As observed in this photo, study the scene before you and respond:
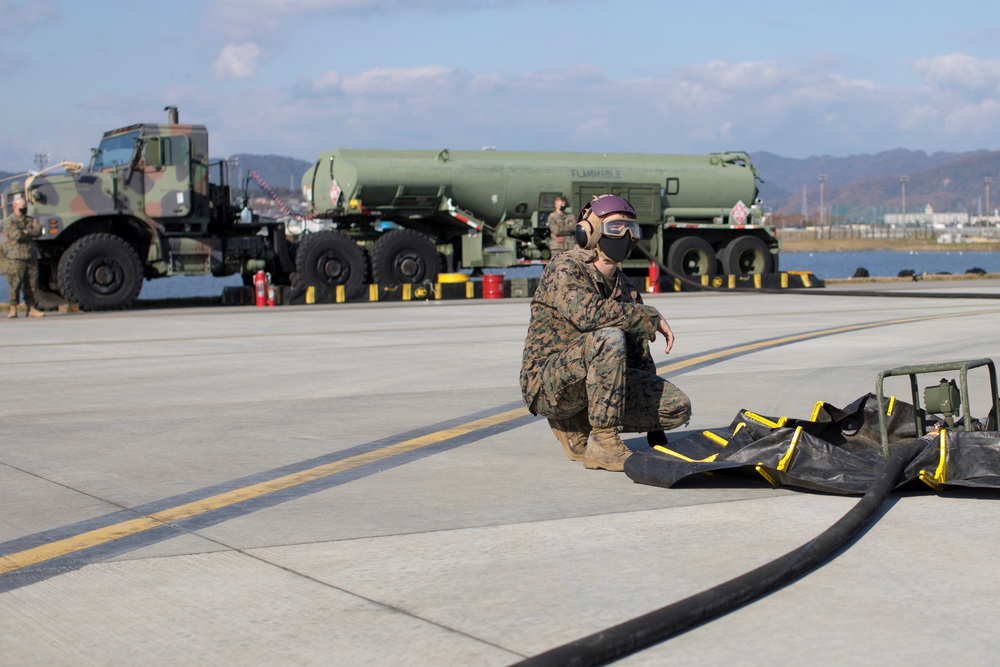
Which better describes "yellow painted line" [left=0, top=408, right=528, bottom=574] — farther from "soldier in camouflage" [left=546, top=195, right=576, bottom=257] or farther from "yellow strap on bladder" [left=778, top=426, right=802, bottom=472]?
"soldier in camouflage" [left=546, top=195, right=576, bottom=257]

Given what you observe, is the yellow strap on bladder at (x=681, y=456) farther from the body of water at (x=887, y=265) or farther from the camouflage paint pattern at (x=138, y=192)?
the body of water at (x=887, y=265)

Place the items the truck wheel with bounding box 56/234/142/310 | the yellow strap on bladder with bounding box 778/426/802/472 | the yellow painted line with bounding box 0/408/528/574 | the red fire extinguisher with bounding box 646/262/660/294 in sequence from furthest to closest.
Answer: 1. the red fire extinguisher with bounding box 646/262/660/294
2. the truck wheel with bounding box 56/234/142/310
3. the yellow strap on bladder with bounding box 778/426/802/472
4. the yellow painted line with bounding box 0/408/528/574

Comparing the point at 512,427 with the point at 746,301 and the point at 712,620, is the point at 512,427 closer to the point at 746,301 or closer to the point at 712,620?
the point at 712,620

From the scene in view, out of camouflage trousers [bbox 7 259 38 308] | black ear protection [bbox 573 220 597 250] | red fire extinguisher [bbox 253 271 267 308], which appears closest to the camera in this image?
black ear protection [bbox 573 220 597 250]

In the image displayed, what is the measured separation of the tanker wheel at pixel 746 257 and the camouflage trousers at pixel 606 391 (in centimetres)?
2316

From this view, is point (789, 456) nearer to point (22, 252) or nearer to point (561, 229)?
point (561, 229)

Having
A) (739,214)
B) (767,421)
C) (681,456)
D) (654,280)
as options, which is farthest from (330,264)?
(767,421)

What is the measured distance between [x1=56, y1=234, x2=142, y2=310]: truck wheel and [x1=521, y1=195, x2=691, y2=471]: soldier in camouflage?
661 inches

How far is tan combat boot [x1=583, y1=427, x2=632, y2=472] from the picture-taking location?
21.5 feet

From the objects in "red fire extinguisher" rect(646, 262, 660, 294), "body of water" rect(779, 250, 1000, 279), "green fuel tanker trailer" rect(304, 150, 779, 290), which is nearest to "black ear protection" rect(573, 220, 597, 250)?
"green fuel tanker trailer" rect(304, 150, 779, 290)

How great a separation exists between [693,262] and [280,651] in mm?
26770

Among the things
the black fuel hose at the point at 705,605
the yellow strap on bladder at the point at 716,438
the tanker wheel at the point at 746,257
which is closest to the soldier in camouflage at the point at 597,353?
the yellow strap on bladder at the point at 716,438

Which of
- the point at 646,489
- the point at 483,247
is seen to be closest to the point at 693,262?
the point at 483,247

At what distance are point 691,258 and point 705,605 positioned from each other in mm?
26290
